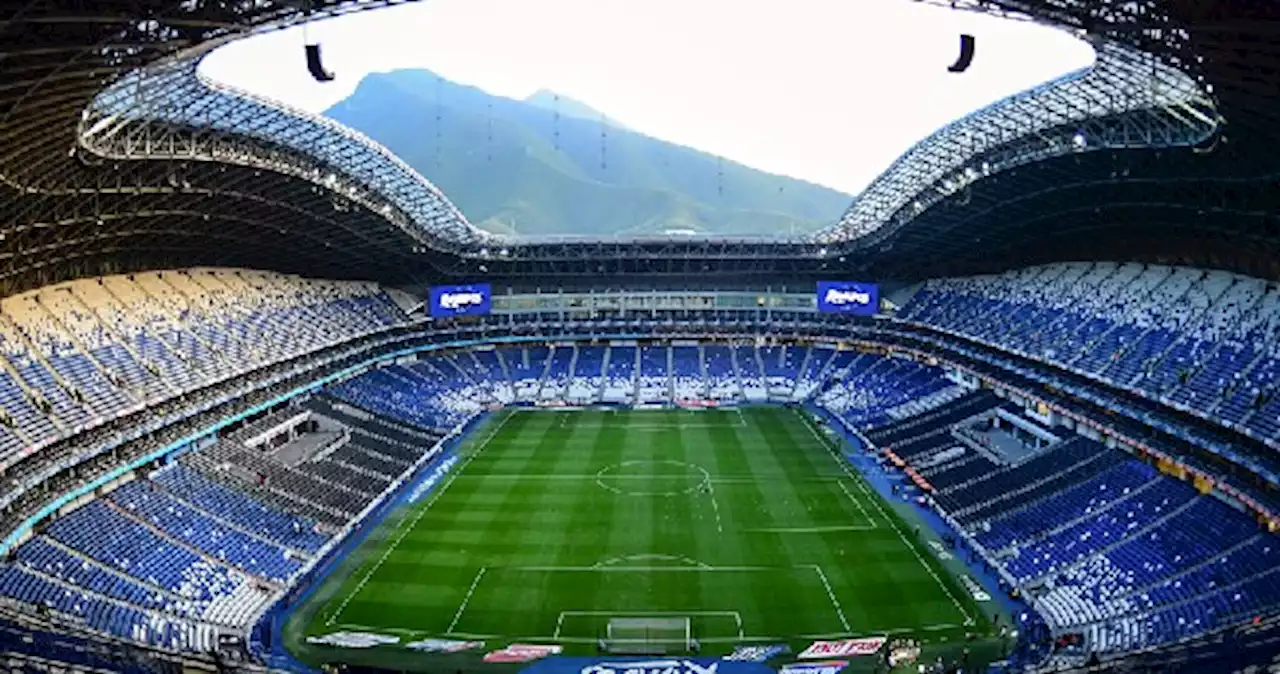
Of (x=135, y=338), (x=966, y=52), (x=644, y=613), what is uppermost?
(x=966, y=52)

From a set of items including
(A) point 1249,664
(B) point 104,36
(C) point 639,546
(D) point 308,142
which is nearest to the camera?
(A) point 1249,664

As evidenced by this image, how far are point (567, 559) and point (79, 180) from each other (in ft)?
94.5

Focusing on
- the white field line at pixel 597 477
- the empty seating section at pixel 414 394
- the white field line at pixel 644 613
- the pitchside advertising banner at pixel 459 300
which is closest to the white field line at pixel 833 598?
the white field line at pixel 644 613

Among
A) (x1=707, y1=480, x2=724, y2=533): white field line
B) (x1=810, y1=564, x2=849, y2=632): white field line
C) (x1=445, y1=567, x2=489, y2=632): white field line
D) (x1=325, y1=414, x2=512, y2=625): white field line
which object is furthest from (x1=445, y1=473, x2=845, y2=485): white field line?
(x1=445, y1=567, x2=489, y2=632): white field line

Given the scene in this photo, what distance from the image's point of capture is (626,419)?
8144 centimetres

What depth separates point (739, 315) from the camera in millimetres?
98375

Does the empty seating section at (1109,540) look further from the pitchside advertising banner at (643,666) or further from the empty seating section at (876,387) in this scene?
the empty seating section at (876,387)

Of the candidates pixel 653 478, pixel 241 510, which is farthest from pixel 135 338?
pixel 653 478

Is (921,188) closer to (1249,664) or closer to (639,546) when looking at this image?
(639,546)

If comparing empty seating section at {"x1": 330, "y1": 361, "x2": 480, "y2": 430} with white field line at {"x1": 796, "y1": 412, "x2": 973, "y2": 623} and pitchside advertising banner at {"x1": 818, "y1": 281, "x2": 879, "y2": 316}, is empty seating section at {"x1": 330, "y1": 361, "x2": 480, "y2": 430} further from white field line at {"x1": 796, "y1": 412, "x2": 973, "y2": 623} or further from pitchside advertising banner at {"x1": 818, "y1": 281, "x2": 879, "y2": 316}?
pitchside advertising banner at {"x1": 818, "y1": 281, "x2": 879, "y2": 316}

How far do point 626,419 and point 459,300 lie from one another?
2212 cm

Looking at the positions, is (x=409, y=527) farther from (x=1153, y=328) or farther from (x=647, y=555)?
(x=1153, y=328)

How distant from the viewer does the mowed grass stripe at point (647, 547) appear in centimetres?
4247

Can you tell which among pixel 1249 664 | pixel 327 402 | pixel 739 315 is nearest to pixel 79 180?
pixel 327 402
